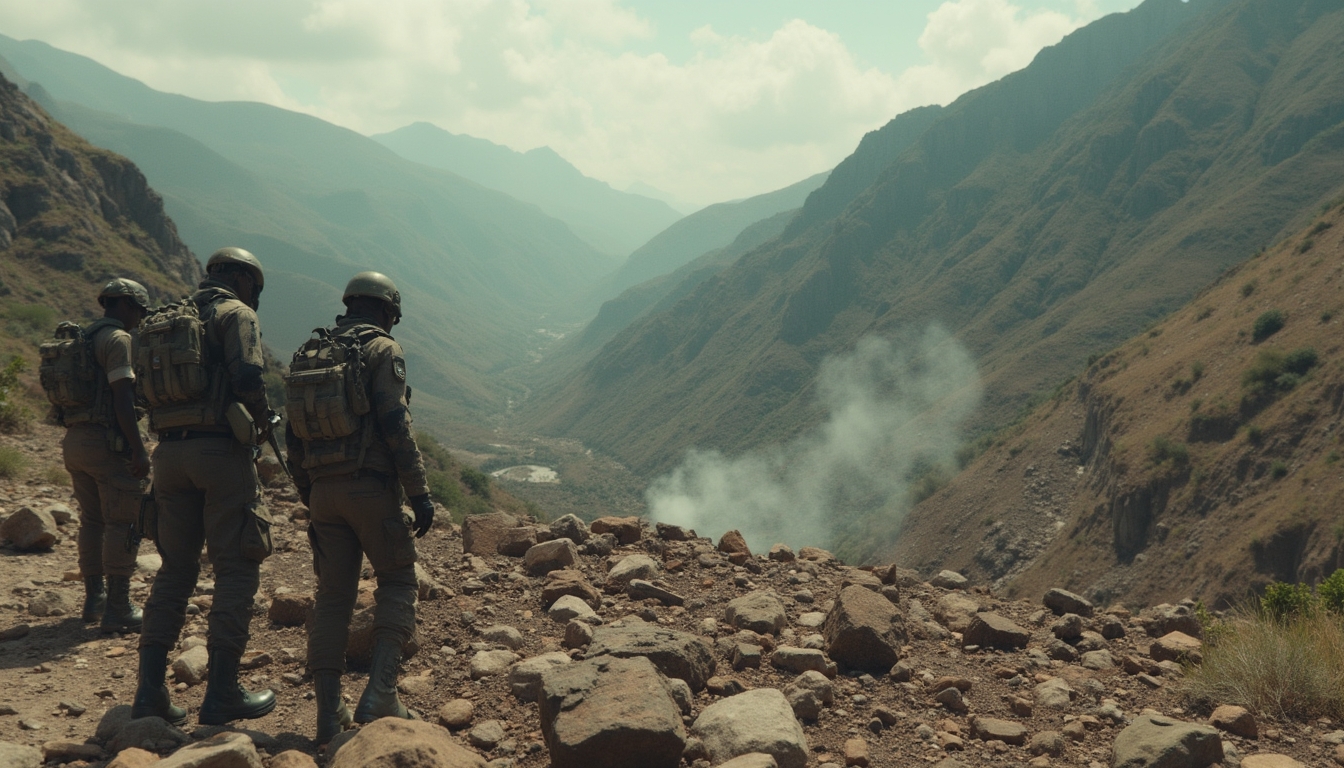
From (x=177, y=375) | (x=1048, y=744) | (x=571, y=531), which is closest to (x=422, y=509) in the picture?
(x=177, y=375)

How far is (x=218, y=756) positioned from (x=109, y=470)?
3847 mm

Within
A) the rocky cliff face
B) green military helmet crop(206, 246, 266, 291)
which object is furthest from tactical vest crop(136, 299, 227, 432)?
the rocky cliff face

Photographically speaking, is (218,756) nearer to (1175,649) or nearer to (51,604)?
(51,604)

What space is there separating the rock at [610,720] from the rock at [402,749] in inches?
17.1

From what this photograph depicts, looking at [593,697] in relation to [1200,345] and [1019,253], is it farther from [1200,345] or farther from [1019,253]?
[1019,253]

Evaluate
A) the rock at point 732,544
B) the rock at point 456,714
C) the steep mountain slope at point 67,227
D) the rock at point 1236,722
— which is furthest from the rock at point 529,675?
the steep mountain slope at point 67,227

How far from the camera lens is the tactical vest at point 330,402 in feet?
15.5

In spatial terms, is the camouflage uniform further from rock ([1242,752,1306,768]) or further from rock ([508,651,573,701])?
rock ([1242,752,1306,768])

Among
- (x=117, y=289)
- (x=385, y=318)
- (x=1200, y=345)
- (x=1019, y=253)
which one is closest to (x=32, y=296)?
(x=117, y=289)

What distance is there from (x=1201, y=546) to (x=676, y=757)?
34985 millimetres

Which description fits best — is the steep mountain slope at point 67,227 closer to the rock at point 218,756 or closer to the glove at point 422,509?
the glove at point 422,509

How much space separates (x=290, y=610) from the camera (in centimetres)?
662

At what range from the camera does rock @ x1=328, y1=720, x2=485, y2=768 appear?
363 cm

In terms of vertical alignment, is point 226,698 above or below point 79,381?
below
